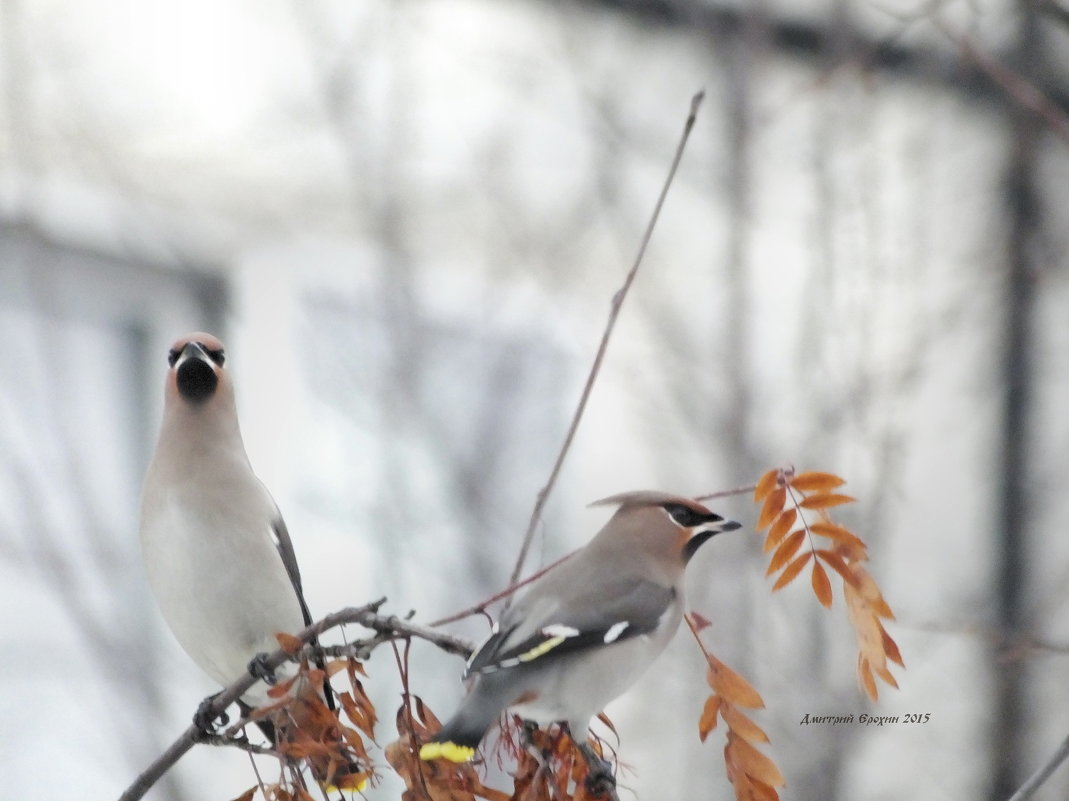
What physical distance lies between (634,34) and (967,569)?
2451mm

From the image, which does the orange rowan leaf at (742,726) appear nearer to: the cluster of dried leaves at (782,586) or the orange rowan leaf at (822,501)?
the cluster of dried leaves at (782,586)

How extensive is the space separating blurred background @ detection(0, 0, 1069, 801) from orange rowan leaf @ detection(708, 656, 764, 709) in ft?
8.15

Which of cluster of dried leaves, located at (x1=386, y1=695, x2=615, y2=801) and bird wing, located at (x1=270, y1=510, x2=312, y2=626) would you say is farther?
bird wing, located at (x1=270, y1=510, x2=312, y2=626)

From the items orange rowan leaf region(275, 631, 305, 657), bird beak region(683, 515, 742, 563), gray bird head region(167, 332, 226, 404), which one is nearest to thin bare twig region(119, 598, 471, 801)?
orange rowan leaf region(275, 631, 305, 657)

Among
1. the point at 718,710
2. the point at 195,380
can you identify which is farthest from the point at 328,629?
the point at 195,380

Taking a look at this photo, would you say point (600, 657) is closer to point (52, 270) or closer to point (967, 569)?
point (52, 270)

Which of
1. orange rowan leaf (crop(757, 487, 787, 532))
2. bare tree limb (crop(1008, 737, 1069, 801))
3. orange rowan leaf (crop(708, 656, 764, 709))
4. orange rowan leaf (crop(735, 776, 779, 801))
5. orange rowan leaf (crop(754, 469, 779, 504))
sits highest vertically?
orange rowan leaf (crop(754, 469, 779, 504))

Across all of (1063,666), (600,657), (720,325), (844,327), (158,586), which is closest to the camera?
(600,657)

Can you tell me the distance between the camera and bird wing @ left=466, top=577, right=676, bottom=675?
6.10ft

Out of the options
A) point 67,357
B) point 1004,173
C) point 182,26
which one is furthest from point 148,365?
point 1004,173

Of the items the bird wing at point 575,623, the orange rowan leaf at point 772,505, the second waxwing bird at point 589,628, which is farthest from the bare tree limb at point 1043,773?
the bird wing at point 575,623

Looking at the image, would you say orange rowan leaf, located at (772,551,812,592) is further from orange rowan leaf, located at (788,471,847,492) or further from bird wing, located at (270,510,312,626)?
bird wing, located at (270,510,312,626)

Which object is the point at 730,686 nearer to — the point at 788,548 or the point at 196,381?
the point at 788,548

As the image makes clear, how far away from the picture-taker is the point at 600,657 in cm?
198
